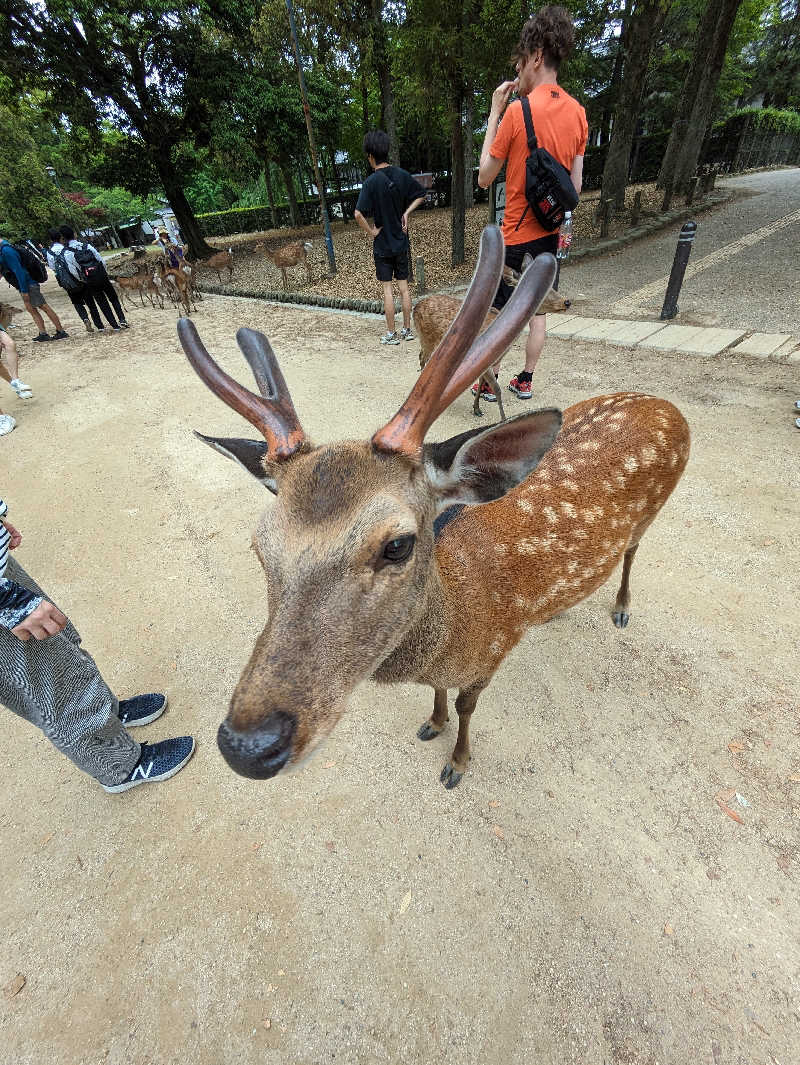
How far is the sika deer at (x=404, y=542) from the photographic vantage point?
4.24 feet

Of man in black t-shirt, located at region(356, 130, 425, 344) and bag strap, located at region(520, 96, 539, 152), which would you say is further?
man in black t-shirt, located at region(356, 130, 425, 344)

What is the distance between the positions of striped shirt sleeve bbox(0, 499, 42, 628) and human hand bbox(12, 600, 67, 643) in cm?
2

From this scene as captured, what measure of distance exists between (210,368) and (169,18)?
885 inches

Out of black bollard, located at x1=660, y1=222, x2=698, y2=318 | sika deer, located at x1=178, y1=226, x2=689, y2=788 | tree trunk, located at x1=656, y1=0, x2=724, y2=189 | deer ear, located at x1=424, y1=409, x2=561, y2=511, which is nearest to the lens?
sika deer, located at x1=178, y1=226, x2=689, y2=788

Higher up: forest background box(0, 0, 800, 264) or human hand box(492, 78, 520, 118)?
forest background box(0, 0, 800, 264)

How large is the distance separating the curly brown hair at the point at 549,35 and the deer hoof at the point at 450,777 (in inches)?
213

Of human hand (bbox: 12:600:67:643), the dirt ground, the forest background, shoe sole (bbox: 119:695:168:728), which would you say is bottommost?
the dirt ground

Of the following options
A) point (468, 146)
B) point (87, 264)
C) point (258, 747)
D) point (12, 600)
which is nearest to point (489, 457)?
point (258, 747)

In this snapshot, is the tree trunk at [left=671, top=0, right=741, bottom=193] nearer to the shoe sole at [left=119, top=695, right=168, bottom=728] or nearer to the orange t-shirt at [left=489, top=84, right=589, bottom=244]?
the orange t-shirt at [left=489, top=84, right=589, bottom=244]

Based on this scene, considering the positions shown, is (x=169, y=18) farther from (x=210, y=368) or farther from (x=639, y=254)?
(x=210, y=368)

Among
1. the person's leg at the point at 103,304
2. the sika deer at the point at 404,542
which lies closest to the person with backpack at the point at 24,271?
the person's leg at the point at 103,304

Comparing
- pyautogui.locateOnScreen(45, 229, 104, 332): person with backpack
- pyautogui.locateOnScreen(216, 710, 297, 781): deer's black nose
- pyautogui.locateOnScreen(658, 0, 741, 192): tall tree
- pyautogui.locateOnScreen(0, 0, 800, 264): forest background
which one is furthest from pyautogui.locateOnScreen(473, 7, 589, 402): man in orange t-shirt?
pyautogui.locateOnScreen(658, 0, 741, 192): tall tree

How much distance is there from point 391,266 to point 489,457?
22.1 feet

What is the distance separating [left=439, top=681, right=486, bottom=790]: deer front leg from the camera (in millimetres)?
2326
